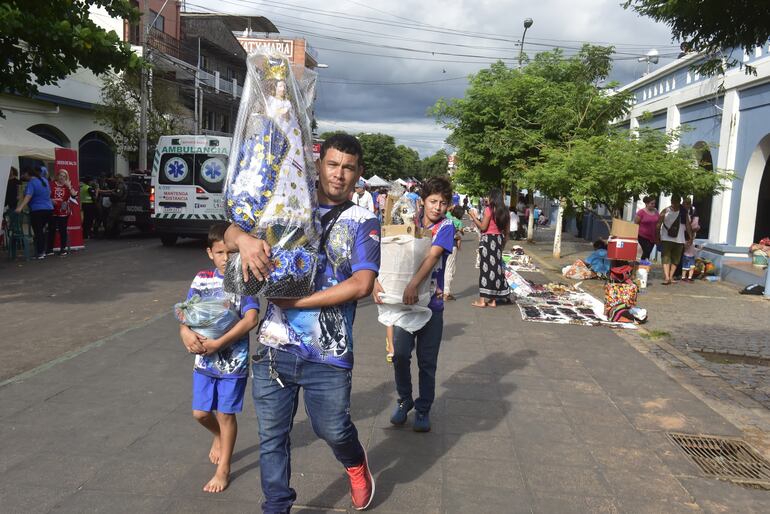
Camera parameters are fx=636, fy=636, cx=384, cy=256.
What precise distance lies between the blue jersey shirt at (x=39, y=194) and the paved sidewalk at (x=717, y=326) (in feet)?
33.5

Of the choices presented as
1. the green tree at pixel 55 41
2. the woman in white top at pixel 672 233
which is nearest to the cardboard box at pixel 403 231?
the green tree at pixel 55 41

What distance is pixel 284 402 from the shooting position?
8.95ft

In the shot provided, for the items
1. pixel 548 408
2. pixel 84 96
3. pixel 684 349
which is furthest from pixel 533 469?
pixel 84 96

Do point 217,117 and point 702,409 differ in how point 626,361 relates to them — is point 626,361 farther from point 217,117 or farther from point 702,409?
point 217,117

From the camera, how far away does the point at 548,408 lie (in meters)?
5.03

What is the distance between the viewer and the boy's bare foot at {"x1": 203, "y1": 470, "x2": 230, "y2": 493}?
11.2 feet

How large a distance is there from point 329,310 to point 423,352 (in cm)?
179

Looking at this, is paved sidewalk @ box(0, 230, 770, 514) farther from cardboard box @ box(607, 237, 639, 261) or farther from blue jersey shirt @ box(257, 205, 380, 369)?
cardboard box @ box(607, 237, 639, 261)

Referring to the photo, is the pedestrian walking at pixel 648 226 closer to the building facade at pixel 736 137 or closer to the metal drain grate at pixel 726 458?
the building facade at pixel 736 137

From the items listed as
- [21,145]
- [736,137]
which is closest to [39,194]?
[21,145]

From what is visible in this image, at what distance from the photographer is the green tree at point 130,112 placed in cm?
2083

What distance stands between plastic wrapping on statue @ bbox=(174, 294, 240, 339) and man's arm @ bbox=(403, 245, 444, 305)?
123 cm

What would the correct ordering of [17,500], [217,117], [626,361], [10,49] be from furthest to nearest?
[217,117]
[10,49]
[626,361]
[17,500]

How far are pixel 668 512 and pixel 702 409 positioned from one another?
205 cm
